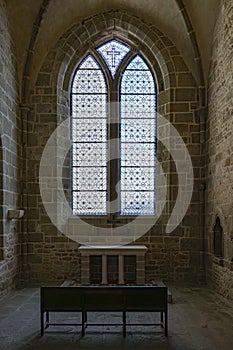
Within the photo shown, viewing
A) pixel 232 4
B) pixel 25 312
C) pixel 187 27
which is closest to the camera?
pixel 25 312

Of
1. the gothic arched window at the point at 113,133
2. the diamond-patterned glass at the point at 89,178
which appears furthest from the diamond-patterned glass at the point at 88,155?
the diamond-patterned glass at the point at 89,178

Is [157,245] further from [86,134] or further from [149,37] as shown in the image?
[149,37]

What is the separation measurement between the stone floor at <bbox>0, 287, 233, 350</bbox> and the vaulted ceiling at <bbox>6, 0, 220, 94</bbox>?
486cm

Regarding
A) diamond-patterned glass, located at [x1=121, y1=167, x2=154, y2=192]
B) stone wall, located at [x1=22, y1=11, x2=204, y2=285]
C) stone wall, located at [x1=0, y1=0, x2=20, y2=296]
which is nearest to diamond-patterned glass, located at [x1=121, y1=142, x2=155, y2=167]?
diamond-patterned glass, located at [x1=121, y1=167, x2=154, y2=192]

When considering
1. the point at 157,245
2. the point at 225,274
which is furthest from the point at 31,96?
the point at 225,274

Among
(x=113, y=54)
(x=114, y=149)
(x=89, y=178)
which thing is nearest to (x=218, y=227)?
(x=114, y=149)

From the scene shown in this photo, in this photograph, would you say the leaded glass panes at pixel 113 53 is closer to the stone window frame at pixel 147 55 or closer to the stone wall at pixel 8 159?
the stone window frame at pixel 147 55

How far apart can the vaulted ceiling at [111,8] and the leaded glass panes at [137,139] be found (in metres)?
1.01

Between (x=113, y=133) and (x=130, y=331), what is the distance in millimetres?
5108

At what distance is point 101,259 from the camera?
29.5 feet

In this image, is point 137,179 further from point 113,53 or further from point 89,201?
point 113,53

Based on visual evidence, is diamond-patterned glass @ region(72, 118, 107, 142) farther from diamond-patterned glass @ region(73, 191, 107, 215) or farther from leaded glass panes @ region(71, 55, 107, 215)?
diamond-patterned glass @ region(73, 191, 107, 215)

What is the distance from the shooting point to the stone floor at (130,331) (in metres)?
4.88

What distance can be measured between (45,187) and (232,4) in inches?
202
